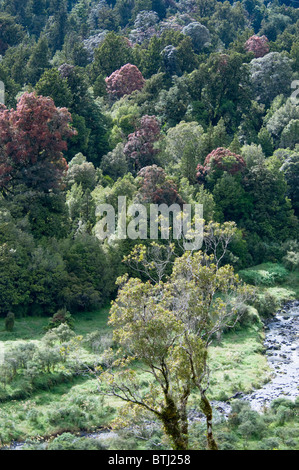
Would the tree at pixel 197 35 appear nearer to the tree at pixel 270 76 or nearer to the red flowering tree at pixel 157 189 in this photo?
the tree at pixel 270 76

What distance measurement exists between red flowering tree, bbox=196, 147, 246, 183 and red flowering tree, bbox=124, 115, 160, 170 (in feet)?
15.6

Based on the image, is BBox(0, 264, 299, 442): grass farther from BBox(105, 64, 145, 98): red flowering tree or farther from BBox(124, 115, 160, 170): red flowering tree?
BBox(105, 64, 145, 98): red flowering tree

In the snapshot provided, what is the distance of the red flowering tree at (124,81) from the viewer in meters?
68.8

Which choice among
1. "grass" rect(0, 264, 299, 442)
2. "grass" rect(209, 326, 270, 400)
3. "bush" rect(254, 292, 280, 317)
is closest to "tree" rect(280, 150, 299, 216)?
"bush" rect(254, 292, 280, 317)

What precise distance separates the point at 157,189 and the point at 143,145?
10.9 m

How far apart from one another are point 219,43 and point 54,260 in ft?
210

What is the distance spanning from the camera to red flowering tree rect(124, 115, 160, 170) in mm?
53500

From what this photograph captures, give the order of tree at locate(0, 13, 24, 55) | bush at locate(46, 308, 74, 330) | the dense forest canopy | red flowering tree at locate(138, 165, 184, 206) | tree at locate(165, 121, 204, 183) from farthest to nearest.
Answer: tree at locate(0, 13, 24, 55) → tree at locate(165, 121, 204, 183) → red flowering tree at locate(138, 165, 184, 206) → the dense forest canopy → bush at locate(46, 308, 74, 330)

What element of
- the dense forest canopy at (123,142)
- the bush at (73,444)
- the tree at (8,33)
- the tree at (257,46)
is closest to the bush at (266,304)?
the dense forest canopy at (123,142)

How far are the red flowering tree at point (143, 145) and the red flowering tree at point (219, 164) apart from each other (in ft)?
15.6

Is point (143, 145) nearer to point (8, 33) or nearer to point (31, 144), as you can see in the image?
point (31, 144)

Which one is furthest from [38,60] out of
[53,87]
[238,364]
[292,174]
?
[238,364]

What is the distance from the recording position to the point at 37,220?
39906 millimetres

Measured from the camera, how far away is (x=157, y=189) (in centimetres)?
4400
